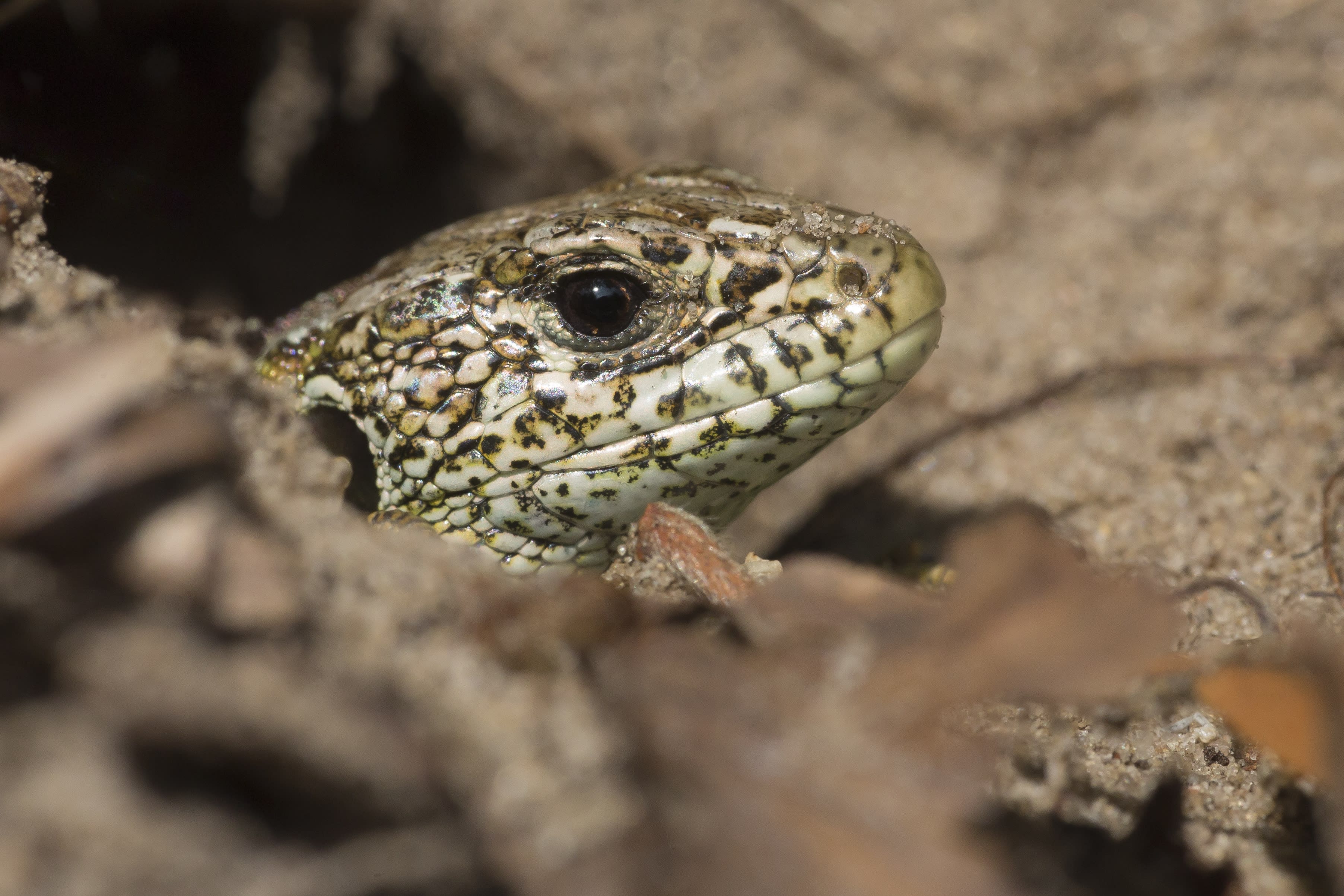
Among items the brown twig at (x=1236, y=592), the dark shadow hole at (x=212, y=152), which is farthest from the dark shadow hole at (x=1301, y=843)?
the dark shadow hole at (x=212, y=152)

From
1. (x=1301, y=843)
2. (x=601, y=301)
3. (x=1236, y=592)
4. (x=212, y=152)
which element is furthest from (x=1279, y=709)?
(x=212, y=152)

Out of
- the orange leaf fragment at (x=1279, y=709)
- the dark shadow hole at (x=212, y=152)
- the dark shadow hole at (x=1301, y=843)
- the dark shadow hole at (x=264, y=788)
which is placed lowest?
the dark shadow hole at (x=1301, y=843)

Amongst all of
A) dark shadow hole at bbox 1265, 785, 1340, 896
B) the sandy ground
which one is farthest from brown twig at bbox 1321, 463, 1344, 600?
dark shadow hole at bbox 1265, 785, 1340, 896

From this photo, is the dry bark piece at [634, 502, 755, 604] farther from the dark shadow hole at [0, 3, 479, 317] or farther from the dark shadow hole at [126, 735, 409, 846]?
the dark shadow hole at [0, 3, 479, 317]

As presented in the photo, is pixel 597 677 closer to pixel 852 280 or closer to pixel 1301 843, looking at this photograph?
pixel 1301 843

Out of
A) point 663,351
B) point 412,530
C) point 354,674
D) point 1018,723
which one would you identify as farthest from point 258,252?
point 1018,723

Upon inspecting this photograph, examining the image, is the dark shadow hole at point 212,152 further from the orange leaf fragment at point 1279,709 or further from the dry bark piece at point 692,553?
the orange leaf fragment at point 1279,709
